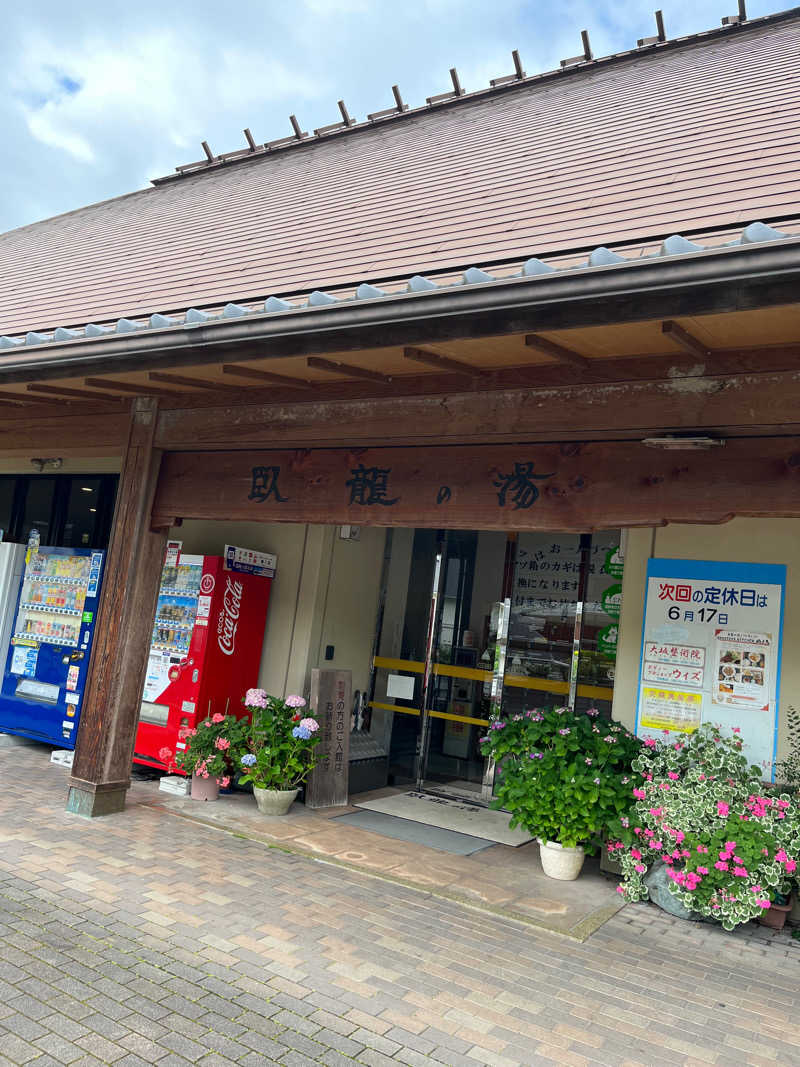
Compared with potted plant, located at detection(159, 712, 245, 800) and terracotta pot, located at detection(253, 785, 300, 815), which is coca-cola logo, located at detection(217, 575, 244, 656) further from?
terracotta pot, located at detection(253, 785, 300, 815)

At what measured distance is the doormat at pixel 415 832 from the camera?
5.59m

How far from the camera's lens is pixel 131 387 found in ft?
17.0

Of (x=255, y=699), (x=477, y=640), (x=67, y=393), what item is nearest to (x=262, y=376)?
(x=67, y=393)

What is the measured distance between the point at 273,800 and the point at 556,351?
4046 mm

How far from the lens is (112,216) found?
10375mm

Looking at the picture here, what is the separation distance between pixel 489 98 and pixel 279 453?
19.7 ft

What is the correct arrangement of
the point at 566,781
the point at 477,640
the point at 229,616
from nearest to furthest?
the point at 566,781 → the point at 229,616 → the point at 477,640

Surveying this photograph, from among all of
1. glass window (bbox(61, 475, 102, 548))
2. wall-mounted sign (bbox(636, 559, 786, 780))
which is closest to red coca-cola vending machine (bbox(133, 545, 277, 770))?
glass window (bbox(61, 475, 102, 548))

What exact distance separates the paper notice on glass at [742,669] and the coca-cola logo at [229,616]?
3.92 metres

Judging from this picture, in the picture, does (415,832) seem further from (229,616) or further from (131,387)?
(131,387)

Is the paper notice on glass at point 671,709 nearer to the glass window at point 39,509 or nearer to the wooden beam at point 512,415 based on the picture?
the wooden beam at point 512,415

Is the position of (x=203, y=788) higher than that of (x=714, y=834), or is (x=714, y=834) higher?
(x=714, y=834)

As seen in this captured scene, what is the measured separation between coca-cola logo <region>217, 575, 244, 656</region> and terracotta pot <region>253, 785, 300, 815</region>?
1.35m

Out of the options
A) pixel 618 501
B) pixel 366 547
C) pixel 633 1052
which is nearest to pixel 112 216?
pixel 366 547
